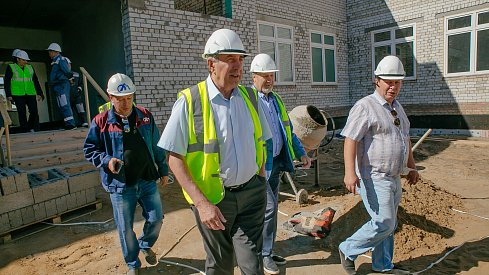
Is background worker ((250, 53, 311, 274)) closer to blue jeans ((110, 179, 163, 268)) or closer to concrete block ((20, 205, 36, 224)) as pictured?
blue jeans ((110, 179, 163, 268))

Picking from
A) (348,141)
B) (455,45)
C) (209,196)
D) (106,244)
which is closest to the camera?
(209,196)

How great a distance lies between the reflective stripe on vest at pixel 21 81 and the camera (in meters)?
6.87

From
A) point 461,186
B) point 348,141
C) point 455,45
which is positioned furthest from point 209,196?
point 455,45

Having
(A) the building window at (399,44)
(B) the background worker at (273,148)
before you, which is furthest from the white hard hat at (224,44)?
(A) the building window at (399,44)

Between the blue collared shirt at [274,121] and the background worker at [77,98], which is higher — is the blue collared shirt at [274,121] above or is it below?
below

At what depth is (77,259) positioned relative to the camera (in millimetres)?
3766

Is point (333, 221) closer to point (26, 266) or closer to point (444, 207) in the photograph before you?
point (444, 207)

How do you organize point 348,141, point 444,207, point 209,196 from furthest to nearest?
point 444,207
point 348,141
point 209,196

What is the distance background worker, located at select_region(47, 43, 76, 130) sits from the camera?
22.7 ft

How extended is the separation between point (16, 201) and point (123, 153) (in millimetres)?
2325

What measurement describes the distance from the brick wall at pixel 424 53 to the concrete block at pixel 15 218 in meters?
12.0

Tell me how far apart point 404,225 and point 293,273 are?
58.1 inches

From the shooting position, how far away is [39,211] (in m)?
4.57

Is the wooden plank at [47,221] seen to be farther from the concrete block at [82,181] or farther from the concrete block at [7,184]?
the concrete block at [7,184]
